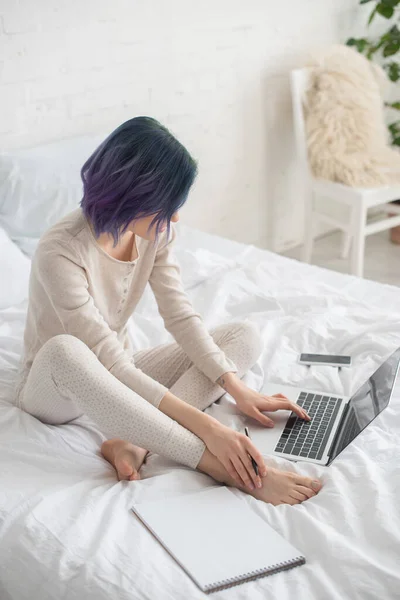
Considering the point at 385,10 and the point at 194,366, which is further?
the point at 385,10

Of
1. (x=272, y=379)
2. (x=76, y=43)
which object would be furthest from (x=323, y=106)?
(x=272, y=379)

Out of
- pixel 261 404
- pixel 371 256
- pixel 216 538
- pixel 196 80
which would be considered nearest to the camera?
pixel 216 538

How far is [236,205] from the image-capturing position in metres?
3.06

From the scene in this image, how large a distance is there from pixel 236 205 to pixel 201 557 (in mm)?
2178

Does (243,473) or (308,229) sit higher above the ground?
(243,473)

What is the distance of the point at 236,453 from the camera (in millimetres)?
1197

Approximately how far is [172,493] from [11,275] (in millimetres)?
878

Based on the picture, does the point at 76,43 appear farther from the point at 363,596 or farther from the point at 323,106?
the point at 363,596

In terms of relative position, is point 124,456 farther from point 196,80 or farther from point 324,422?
point 196,80

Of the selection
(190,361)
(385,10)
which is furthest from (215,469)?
(385,10)

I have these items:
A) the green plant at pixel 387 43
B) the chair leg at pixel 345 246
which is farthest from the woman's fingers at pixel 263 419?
the green plant at pixel 387 43

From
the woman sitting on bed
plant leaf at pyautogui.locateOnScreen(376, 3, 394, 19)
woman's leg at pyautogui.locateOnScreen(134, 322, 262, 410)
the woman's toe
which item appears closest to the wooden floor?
plant leaf at pyautogui.locateOnScreen(376, 3, 394, 19)

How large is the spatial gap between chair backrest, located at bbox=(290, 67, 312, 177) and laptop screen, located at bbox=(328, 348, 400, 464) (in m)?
1.60

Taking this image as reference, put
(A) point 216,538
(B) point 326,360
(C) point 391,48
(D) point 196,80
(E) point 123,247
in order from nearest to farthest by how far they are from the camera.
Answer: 1. (A) point 216,538
2. (E) point 123,247
3. (B) point 326,360
4. (D) point 196,80
5. (C) point 391,48
